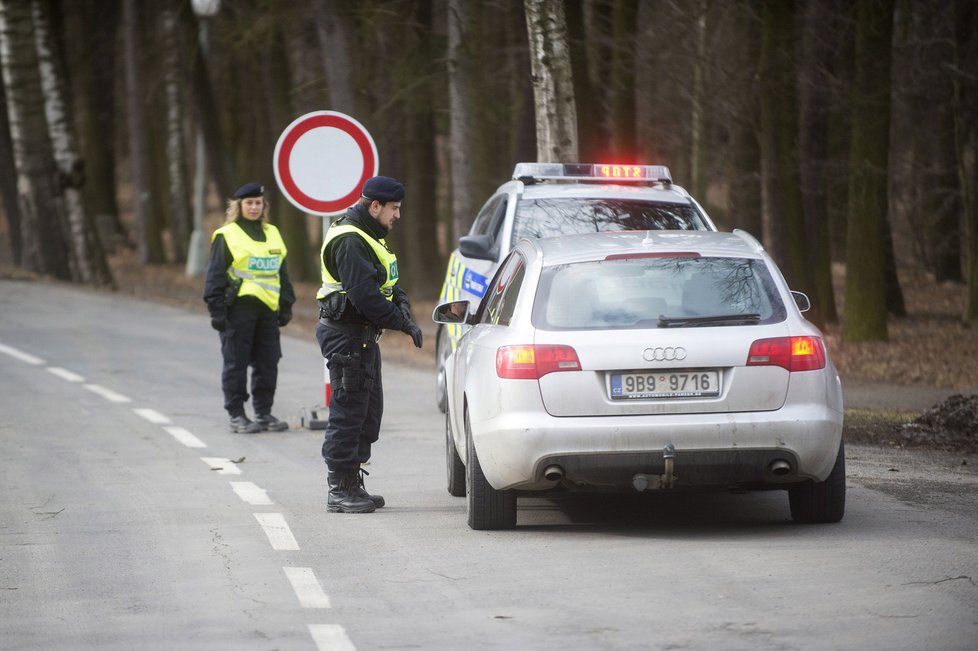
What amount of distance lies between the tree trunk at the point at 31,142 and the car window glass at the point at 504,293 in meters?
22.7

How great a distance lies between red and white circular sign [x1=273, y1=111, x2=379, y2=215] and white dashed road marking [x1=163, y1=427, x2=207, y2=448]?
6.69 ft

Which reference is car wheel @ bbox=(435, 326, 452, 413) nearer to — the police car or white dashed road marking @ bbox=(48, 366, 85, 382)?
the police car

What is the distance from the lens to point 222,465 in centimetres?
1102

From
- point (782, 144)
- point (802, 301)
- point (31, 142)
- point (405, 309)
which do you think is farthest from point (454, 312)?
point (31, 142)

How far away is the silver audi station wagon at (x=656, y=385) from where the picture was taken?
25.5ft

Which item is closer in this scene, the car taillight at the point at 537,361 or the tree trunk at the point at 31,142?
the car taillight at the point at 537,361

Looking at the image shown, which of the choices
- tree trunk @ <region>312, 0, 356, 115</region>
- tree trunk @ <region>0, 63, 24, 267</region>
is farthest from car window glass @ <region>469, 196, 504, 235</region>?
tree trunk @ <region>0, 63, 24, 267</region>

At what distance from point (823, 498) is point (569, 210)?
16.4ft

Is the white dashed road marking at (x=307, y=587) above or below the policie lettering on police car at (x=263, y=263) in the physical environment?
below

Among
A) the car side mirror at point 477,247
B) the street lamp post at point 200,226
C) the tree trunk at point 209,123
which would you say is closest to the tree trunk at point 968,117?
the car side mirror at point 477,247

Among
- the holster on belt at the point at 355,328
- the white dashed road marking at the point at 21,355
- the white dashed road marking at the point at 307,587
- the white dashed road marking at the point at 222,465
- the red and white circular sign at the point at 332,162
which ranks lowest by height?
the white dashed road marking at the point at 21,355

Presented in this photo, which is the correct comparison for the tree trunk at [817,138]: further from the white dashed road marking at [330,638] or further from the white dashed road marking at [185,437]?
the white dashed road marking at [330,638]

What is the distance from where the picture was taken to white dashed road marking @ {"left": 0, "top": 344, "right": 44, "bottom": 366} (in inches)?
727

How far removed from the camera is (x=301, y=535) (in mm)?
8320
